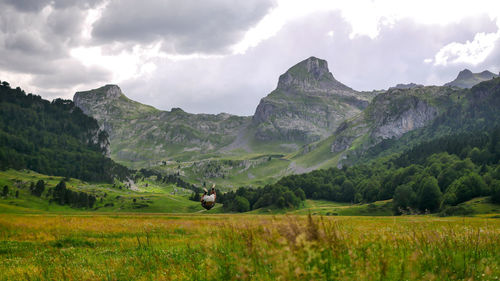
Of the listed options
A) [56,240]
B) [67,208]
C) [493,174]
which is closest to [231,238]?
[56,240]

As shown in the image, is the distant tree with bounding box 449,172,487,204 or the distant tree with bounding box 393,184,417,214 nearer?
the distant tree with bounding box 449,172,487,204

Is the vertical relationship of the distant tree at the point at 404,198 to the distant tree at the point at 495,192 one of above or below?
below

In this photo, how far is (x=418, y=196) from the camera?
151 meters

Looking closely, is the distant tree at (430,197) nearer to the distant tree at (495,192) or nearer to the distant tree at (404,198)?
the distant tree at (404,198)

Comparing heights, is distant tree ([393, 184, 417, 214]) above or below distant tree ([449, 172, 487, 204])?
below

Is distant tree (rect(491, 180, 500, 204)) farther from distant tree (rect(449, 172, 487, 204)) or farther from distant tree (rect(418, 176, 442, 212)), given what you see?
distant tree (rect(418, 176, 442, 212))

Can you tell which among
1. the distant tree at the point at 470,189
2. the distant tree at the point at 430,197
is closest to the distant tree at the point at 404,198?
the distant tree at the point at 430,197

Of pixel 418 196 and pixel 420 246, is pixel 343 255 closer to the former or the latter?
pixel 420 246

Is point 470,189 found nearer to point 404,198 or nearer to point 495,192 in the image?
point 495,192

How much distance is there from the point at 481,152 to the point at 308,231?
238m

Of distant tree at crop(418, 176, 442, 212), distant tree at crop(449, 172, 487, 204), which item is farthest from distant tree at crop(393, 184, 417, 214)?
distant tree at crop(449, 172, 487, 204)

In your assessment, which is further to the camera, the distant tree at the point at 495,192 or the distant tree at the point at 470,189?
the distant tree at the point at 470,189

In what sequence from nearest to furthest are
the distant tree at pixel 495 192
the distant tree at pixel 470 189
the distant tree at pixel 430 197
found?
the distant tree at pixel 495 192, the distant tree at pixel 470 189, the distant tree at pixel 430 197

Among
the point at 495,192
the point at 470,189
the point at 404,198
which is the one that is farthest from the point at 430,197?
the point at 495,192
